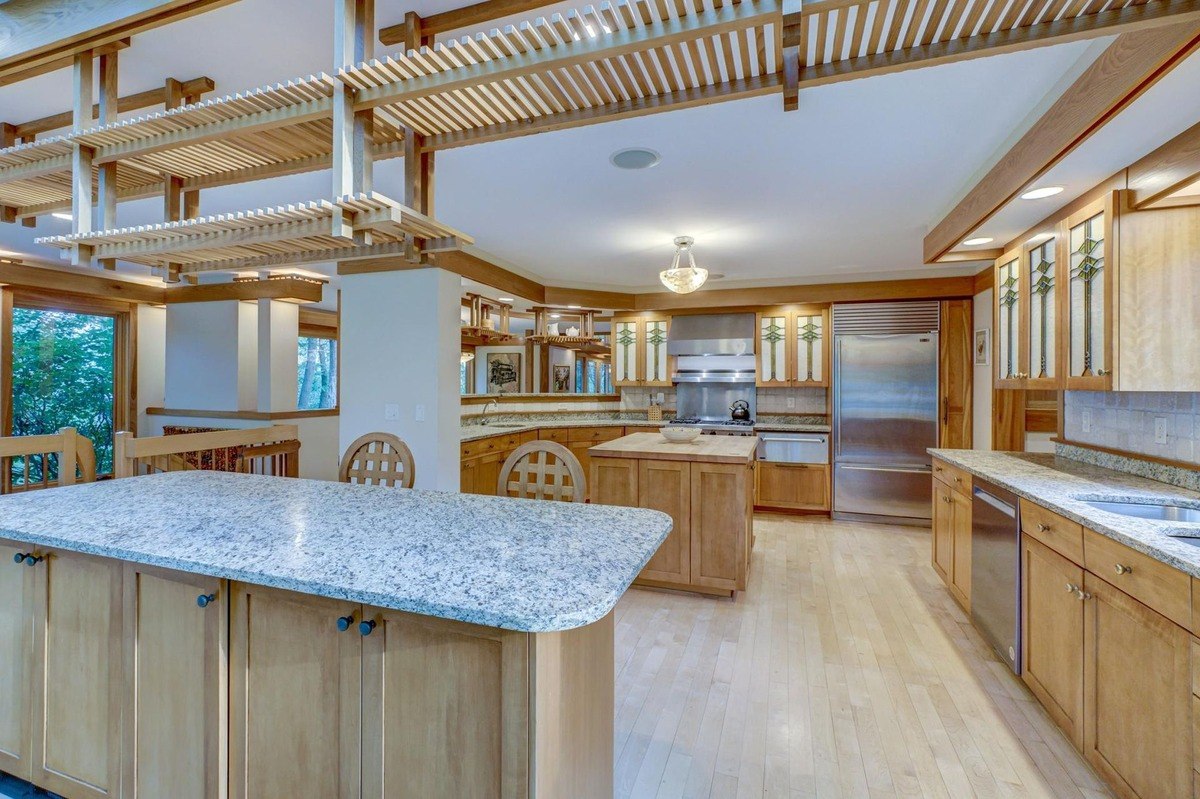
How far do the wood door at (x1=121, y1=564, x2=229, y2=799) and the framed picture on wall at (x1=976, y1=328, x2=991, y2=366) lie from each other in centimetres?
553

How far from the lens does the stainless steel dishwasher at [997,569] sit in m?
2.27

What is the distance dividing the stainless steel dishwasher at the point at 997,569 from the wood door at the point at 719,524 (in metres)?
1.17

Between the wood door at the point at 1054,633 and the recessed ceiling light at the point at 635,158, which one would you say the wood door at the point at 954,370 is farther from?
the recessed ceiling light at the point at 635,158

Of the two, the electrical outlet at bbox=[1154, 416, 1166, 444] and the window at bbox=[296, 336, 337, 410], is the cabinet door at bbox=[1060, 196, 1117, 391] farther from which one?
the window at bbox=[296, 336, 337, 410]

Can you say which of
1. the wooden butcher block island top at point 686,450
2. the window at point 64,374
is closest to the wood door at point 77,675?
the wooden butcher block island top at point 686,450

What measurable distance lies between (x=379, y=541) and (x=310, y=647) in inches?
11.0

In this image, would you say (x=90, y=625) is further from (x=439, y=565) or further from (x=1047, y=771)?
(x=1047, y=771)

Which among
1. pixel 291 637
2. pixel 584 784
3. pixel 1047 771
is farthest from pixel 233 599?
pixel 1047 771

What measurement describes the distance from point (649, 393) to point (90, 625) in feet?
18.1

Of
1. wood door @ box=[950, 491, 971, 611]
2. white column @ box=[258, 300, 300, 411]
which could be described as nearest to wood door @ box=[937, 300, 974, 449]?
wood door @ box=[950, 491, 971, 611]

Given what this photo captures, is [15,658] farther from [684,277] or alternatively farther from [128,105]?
[684,277]

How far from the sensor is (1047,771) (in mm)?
1799

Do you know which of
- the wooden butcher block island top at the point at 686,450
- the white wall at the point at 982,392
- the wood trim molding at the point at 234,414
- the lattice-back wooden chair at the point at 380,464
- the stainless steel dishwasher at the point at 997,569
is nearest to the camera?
the stainless steel dishwasher at the point at 997,569

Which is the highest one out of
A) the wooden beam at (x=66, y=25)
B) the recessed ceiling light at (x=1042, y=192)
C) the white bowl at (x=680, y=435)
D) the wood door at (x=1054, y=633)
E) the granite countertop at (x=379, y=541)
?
the wooden beam at (x=66, y=25)
